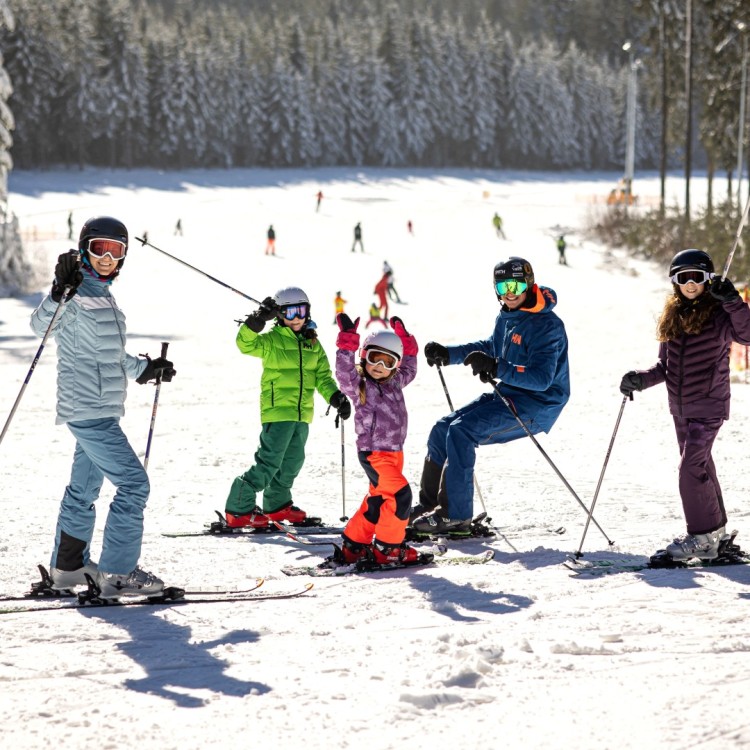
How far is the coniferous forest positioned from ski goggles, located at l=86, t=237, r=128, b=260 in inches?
2115

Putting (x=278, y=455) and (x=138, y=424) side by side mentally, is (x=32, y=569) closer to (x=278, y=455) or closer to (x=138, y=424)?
(x=278, y=455)

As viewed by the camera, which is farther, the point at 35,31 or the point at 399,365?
the point at 35,31

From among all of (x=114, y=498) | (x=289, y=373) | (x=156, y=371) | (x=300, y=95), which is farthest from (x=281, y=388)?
(x=300, y=95)

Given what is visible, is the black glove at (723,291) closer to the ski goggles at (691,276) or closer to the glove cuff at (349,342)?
the ski goggles at (691,276)

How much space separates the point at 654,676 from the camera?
3633 mm

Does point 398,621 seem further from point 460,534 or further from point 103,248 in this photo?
point 103,248

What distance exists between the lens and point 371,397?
5715 millimetres

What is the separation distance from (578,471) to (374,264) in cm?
2787

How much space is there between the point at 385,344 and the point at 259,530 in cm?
190

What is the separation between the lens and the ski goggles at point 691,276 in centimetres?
539

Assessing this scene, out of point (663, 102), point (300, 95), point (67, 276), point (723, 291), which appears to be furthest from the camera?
point (300, 95)

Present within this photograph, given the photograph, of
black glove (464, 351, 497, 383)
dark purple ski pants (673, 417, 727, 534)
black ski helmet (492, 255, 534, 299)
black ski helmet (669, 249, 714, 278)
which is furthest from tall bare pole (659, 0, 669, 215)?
dark purple ski pants (673, 417, 727, 534)

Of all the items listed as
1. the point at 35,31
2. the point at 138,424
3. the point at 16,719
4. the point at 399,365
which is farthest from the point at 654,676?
the point at 35,31

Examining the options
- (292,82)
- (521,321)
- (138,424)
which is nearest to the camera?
(521,321)
